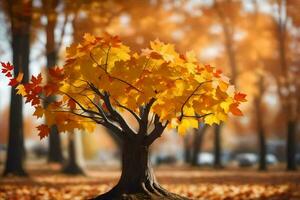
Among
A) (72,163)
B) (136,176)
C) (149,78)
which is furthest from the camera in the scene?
(72,163)

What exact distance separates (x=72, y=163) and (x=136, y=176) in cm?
1120

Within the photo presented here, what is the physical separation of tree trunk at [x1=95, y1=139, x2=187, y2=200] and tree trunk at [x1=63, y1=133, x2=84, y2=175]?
35.4 ft

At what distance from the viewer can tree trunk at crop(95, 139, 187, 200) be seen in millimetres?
7195

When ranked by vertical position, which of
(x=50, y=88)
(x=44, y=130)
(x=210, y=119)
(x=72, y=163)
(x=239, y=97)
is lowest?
(x=72, y=163)

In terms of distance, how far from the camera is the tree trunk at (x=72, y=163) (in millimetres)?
17859

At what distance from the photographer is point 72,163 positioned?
1808 centimetres

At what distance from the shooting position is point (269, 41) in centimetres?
2789

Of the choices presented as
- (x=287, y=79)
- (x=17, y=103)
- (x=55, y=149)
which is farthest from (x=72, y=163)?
(x=287, y=79)

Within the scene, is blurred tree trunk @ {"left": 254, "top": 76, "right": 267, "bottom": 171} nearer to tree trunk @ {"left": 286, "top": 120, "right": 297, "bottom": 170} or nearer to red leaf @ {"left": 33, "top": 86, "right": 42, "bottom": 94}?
tree trunk @ {"left": 286, "top": 120, "right": 297, "bottom": 170}

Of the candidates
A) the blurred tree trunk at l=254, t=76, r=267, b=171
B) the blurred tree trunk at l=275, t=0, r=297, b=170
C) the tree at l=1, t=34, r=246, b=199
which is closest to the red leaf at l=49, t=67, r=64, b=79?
the tree at l=1, t=34, r=246, b=199

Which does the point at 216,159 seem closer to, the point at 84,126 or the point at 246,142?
the point at 84,126

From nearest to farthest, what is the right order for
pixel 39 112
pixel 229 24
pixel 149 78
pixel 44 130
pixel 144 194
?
pixel 149 78 < pixel 39 112 < pixel 44 130 < pixel 144 194 < pixel 229 24

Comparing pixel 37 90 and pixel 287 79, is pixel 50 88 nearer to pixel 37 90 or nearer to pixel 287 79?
pixel 37 90

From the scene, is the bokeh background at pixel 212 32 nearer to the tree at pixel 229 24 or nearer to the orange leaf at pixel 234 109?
the tree at pixel 229 24
